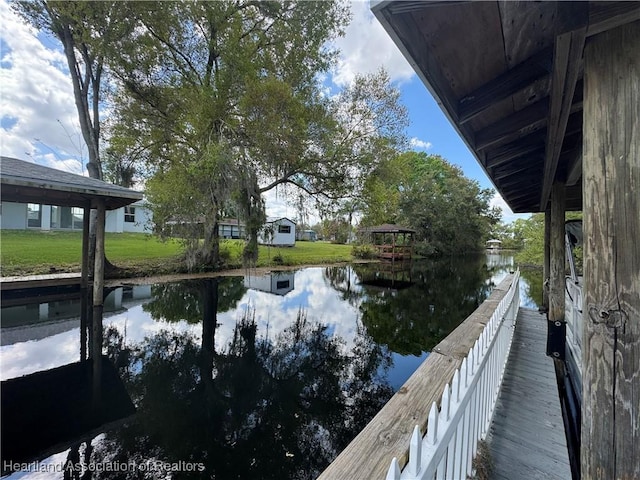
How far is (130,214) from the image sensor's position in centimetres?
2033

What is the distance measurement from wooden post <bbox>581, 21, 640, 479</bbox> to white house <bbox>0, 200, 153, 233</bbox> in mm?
15872

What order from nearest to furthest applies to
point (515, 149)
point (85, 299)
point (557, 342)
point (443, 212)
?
1. point (515, 149)
2. point (557, 342)
3. point (85, 299)
4. point (443, 212)

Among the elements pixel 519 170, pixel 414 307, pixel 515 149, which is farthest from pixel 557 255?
pixel 414 307

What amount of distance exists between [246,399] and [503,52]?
3.61m

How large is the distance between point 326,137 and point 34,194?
8.56 metres

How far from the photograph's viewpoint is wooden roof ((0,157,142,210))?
A: 16.2 feet

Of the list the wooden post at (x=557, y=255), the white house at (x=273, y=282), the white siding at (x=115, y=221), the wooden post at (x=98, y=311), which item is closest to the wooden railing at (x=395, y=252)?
the white house at (x=273, y=282)

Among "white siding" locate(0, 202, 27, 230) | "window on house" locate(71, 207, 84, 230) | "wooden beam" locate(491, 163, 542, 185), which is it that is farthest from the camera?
"window on house" locate(71, 207, 84, 230)

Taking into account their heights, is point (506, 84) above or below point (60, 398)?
above

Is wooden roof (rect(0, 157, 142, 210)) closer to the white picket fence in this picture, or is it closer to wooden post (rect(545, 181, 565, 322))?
the white picket fence

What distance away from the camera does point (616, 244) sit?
0.92 m

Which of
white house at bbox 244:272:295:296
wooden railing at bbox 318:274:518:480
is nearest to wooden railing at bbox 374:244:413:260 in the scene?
white house at bbox 244:272:295:296

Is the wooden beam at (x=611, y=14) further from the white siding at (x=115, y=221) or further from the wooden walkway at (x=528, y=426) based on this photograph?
the white siding at (x=115, y=221)

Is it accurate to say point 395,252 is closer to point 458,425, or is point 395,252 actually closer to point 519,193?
point 519,193
